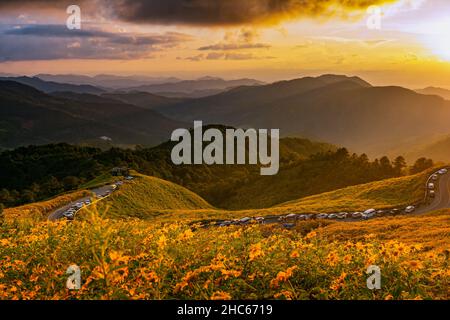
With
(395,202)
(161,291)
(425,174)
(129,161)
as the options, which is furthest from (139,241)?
(129,161)

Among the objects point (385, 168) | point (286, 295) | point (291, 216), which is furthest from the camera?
point (385, 168)

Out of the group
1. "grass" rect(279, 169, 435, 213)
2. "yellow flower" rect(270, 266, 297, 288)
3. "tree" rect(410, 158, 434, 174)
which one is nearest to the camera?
"yellow flower" rect(270, 266, 297, 288)

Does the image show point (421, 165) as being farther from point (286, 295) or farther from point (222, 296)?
point (222, 296)

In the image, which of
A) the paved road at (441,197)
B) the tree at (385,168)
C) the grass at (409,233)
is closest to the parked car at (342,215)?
the paved road at (441,197)

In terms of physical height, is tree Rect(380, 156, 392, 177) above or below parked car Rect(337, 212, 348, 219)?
below

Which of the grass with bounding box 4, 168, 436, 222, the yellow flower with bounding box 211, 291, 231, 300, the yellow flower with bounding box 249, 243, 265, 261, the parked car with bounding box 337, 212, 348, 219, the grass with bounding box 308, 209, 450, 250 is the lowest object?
the grass with bounding box 4, 168, 436, 222

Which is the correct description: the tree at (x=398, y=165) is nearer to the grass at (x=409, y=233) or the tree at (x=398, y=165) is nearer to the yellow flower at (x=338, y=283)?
the grass at (x=409, y=233)

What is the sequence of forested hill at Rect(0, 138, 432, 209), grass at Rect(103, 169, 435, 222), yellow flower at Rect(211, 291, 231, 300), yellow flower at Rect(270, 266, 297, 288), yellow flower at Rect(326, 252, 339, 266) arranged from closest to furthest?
yellow flower at Rect(211, 291, 231, 300) → yellow flower at Rect(270, 266, 297, 288) → yellow flower at Rect(326, 252, 339, 266) → grass at Rect(103, 169, 435, 222) → forested hill at Rect(0, 138, 432, 209)

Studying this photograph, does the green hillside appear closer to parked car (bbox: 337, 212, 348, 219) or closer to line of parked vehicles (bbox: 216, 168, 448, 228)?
line of parked vehicles (bbox: 216, 168, 448, 228)

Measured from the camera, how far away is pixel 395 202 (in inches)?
2869

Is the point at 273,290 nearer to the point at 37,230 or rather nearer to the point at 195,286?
the point at 195,286

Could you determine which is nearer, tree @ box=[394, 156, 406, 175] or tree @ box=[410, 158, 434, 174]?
tree @ box=[410, 158, 434, 174]

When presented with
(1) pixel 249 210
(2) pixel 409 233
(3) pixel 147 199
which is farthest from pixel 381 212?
(3) pixel 147 199

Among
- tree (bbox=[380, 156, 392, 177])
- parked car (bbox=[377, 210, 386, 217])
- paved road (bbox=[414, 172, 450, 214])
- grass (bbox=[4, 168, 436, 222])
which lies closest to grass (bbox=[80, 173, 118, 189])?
grass (bbox=[4, 168, 436, 222])
